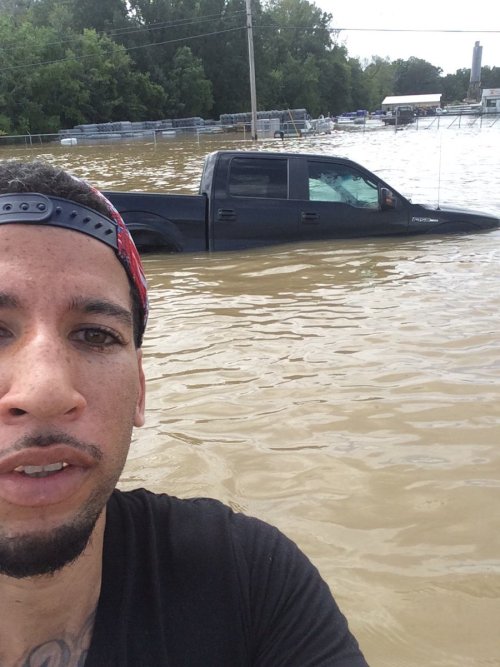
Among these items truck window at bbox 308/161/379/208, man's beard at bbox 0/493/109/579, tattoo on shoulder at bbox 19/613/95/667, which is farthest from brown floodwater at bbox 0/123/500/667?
man's beard at bbox 0/493/109/579

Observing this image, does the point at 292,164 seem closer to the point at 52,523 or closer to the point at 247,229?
the point at 247,229

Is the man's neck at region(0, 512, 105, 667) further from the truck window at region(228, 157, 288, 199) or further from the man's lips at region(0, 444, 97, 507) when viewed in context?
the truck window at region(228, 157, 288, 199)

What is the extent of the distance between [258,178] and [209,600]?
846cm

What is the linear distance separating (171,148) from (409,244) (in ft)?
86.9

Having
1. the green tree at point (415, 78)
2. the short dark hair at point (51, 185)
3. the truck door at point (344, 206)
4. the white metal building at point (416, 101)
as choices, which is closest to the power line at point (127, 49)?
the white metal building at point (416, 101)

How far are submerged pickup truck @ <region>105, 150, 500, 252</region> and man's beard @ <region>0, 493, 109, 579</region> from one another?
777 centimetres

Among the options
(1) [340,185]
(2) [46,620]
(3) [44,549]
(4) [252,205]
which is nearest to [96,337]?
(3) [44,549]

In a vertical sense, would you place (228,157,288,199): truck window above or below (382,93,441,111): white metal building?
below

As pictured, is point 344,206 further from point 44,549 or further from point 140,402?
point 44,549

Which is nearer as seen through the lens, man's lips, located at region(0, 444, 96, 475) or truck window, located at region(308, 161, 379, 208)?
man's lips, located at region(0, 444, 96, 475)

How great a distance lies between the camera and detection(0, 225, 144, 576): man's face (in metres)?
1.20

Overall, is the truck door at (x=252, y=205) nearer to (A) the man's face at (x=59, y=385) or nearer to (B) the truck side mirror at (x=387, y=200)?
→ (B) the truck side mirror at (x=387, y=200)

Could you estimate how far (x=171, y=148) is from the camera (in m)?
34.3

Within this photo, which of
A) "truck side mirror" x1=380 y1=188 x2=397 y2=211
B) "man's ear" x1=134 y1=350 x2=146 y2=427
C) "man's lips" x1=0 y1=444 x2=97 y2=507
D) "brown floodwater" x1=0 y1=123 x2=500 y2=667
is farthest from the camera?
"truck side mirror" x1=380 y1=188 x2=397 y2=211
